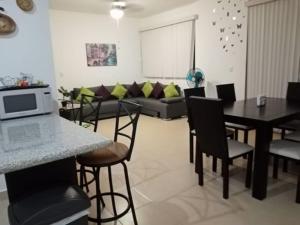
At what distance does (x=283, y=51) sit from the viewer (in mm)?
3938

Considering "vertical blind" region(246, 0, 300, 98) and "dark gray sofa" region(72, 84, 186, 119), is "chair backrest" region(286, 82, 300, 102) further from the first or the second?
"dark gray sofa" region(72, 84, 186, 119)

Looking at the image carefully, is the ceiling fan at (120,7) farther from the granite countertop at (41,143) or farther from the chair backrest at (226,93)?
the granite countertop at (41,143)

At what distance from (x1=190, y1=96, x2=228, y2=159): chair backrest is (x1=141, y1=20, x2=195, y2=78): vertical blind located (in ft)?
12.1

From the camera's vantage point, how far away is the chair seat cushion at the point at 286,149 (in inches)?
83.4

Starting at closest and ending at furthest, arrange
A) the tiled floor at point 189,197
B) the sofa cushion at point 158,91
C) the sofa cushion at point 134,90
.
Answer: the tiled floor at point 189,197 → the sofa cushion at point 158,91 → the sofa cushion at point 134,90

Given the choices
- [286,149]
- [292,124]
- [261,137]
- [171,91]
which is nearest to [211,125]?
[261,137]

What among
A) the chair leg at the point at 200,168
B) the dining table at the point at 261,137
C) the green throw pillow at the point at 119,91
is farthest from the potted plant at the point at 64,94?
the dining table at the point at 261,137

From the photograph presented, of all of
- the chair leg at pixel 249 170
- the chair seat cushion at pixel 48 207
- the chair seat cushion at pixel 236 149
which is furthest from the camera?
the chair leg at pixel 249 170

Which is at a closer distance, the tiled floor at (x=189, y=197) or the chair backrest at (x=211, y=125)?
the tiled floor at (x=189, y=197)

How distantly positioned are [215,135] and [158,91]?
4049mm

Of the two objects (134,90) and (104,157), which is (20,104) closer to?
(104,157)

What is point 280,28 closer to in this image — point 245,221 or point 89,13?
point 245,221

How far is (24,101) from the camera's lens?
2.12 meters

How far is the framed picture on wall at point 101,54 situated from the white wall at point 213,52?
2.04 metres
